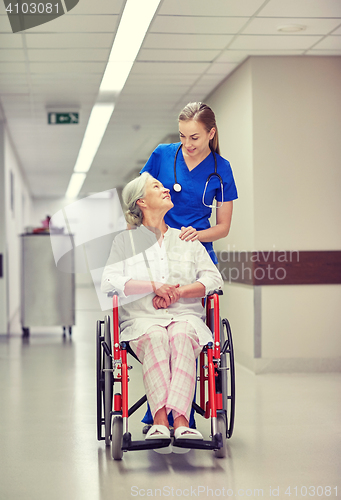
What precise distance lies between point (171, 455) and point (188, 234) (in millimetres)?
1028

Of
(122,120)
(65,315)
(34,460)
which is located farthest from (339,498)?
(122,120)

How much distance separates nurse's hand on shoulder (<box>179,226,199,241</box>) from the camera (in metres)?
2.75

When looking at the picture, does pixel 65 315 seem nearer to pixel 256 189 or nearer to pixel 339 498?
pixel 256 189

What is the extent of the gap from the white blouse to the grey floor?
60cm

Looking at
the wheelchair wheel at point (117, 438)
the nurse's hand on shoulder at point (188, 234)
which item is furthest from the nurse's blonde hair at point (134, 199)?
the wheelchair wheel at point (117, 438)

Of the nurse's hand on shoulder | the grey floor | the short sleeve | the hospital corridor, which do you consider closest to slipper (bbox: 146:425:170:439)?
the hospital corridor

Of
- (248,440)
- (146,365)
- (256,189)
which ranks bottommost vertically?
(248,440)

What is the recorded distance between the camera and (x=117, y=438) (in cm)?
253

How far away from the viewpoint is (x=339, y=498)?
85.6 inches

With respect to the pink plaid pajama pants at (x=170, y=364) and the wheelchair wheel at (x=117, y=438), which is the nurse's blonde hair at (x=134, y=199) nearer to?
the pink plaid pajama pants at (x=170, y=364)

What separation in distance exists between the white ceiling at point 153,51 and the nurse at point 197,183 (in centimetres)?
137

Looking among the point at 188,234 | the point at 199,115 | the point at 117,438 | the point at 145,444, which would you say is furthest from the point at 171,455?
the point at 199,115

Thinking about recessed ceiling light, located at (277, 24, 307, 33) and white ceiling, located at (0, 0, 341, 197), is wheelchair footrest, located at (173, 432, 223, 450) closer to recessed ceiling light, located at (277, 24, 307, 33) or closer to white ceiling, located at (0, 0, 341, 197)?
white ceiling, located at (0, 0, 341, 197)

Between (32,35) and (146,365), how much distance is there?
2877 millimetres
